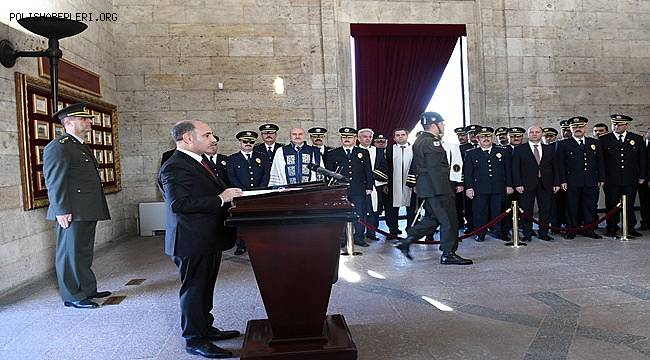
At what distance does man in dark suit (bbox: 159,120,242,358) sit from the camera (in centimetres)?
296

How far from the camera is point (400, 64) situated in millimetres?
9320

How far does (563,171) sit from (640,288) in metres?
3.06

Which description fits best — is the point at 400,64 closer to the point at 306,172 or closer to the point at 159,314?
the point at 306,172

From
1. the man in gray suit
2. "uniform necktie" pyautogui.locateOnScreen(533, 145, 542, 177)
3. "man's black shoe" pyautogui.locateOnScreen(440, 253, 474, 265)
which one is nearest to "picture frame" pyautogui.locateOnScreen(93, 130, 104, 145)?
the man in gray suit

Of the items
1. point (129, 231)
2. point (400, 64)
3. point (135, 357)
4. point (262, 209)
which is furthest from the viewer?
point (400, 64)

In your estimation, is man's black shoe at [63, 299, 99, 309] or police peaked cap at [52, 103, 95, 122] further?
police peaked cap at [52, 103, 95, 122]

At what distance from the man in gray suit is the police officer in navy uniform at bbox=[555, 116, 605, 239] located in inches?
223

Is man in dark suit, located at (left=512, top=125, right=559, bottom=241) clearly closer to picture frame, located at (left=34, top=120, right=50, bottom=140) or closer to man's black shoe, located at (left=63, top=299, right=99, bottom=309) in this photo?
man's black shoe, located at (left=63, top=299, right=99, bottom=309)

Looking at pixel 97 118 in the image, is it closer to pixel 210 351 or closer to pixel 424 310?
pixel 210 351

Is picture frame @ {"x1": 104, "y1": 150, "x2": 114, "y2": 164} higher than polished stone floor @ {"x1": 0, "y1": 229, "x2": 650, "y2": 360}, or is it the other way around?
picture frame @ {"x1": 104, "y1": 150, "x2": 114, "y2": 164}

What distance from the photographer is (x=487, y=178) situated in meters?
6.94

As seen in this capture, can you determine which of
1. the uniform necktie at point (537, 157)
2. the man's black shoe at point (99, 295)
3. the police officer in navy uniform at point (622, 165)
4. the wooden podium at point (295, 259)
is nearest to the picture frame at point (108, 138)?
the man's black shoe at point (99, 295)

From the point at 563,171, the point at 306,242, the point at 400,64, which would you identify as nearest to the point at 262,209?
the point at 306,242

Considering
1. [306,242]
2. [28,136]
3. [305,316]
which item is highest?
[28,136]
